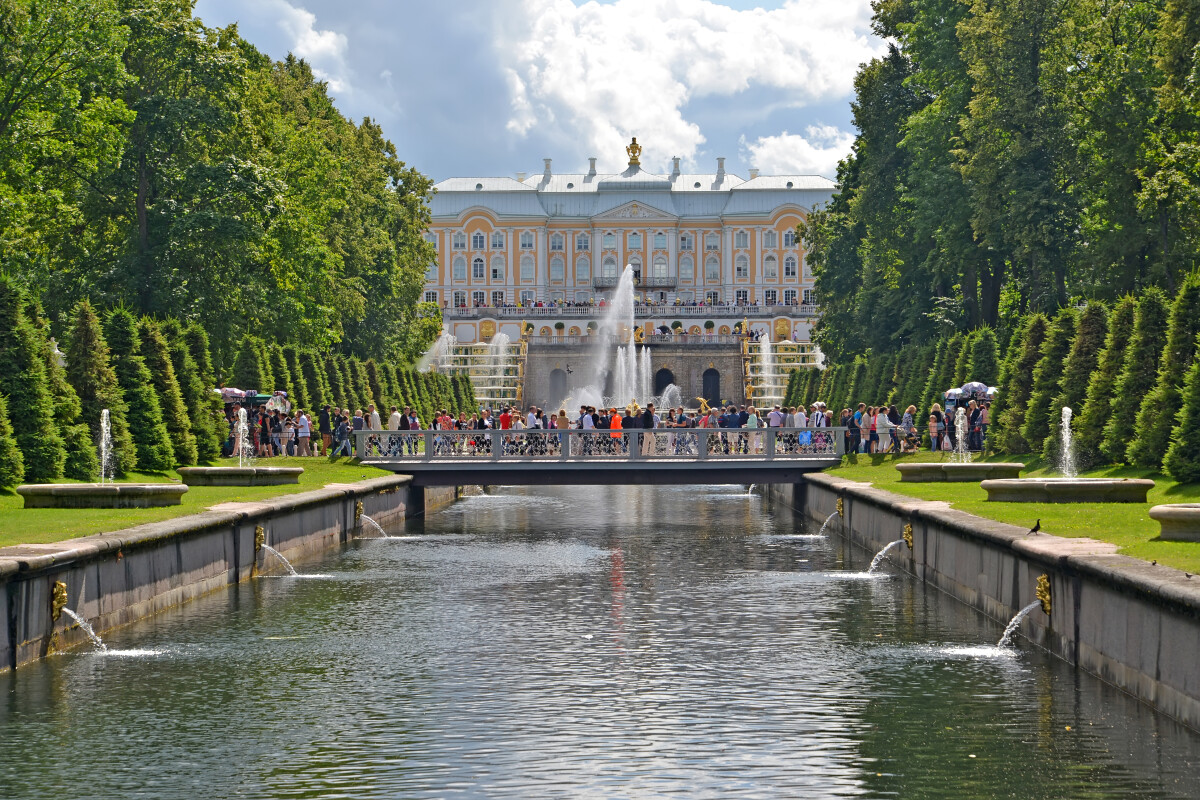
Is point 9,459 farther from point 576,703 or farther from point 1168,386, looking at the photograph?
point 1168,386

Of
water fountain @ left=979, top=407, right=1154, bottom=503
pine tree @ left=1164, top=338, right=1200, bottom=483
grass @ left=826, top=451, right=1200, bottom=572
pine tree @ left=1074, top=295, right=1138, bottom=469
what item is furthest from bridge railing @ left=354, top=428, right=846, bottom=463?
water fountain @ left=979, top=407, right=1154, bottom=503

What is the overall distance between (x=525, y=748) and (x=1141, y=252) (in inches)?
1446

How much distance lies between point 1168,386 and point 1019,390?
10927mm

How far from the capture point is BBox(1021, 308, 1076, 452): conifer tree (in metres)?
35.8

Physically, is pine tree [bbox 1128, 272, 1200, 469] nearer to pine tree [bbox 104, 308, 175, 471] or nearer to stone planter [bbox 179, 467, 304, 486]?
stone planter [bbox 179, 467, 304, 486]

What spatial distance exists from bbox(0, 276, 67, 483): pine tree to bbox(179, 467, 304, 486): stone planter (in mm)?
3618

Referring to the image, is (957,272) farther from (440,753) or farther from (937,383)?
(440,753)

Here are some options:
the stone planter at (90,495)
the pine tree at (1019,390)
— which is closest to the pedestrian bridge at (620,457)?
the pine tree at (1019,390)

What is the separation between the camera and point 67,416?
2889 cm

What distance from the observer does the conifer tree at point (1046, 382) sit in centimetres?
3578

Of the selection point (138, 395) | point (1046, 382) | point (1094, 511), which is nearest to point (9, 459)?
point (138, 395)

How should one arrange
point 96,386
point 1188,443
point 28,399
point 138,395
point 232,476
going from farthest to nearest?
point 138,395
point 96,386
point 232,476
point 28,399
point 1188,443

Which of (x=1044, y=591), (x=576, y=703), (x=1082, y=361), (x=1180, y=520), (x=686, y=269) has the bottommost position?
(x=576, y=703)

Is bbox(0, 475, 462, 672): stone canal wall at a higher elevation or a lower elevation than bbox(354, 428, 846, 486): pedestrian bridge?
lower
